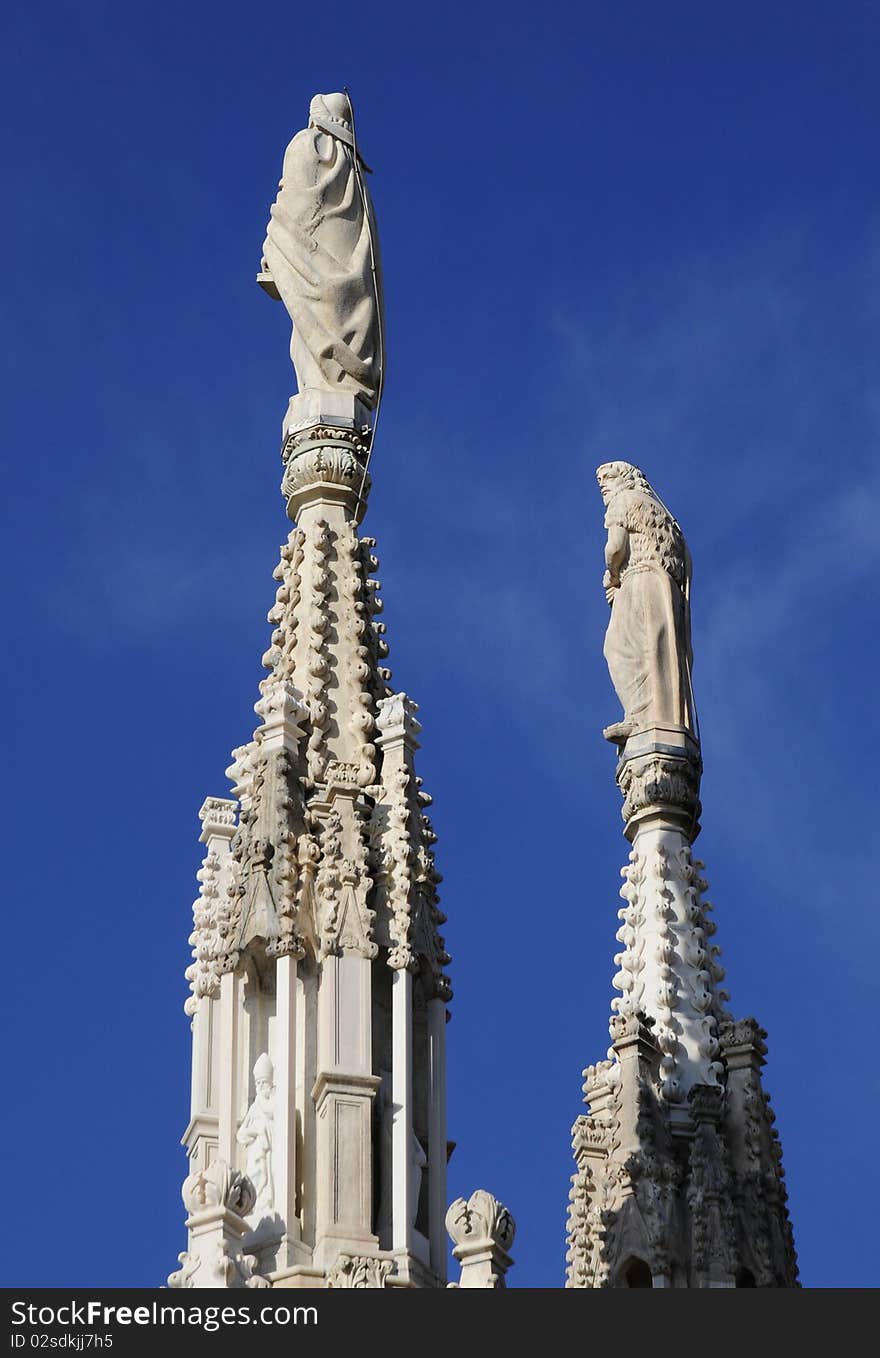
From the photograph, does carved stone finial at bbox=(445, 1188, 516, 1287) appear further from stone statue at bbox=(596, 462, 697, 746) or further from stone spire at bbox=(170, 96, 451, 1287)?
stone statue at bbox=(596, 462, 697, 746)

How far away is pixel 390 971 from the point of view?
25891 mm

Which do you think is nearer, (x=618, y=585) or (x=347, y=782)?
(x=347, y=782)

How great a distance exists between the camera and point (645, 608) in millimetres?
30453

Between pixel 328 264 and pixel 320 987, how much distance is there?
726 centimetres

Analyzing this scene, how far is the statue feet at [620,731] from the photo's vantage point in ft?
98.6

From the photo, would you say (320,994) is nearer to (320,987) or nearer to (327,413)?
(320,987)

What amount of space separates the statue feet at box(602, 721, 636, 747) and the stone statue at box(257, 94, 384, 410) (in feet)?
10.5

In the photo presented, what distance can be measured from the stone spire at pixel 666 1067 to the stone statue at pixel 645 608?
18 millimetres

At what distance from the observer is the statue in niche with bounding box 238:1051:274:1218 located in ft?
81.4

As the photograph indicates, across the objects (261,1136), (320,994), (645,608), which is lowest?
(261,1136)

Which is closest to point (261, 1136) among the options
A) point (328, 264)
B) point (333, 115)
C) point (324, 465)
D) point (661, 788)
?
point (661, 788)
